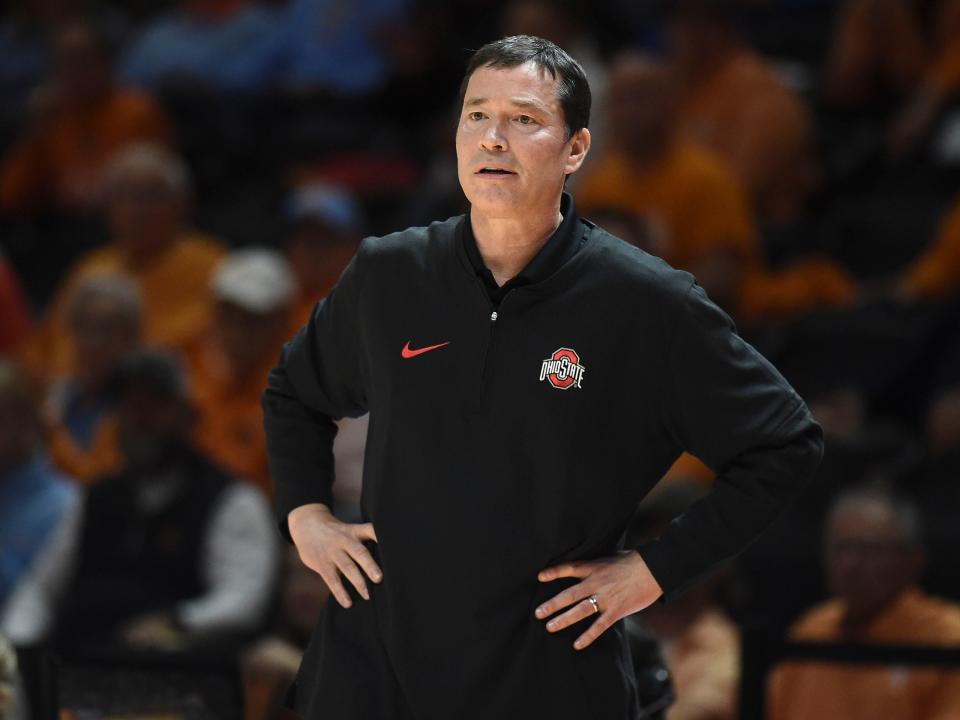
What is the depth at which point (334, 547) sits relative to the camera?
8.48 feet

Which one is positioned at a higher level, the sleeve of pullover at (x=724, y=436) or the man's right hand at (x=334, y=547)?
the sleeve of pullover at (x=724, y=436)

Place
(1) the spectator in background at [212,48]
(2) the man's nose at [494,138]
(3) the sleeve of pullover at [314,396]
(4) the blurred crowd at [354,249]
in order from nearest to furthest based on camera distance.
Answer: (2) the man's nose at [494,138]
(3) the sleeve of pullover at [314,396]
(4) the blurred crowd at [354,249]
(1) the spectator in background at [212,48]

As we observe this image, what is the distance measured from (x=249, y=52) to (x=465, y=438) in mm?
5490

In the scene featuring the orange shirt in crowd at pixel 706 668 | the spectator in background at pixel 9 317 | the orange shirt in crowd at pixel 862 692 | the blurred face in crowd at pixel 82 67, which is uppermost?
the blurred face in crowd at pixel 82 67

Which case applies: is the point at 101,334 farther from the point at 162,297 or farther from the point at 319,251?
the point at 319,251

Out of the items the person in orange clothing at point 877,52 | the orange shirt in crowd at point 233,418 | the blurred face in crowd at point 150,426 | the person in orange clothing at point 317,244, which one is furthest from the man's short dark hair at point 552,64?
the person in orange clothing at point 877,52

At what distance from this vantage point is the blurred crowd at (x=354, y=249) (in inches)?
184

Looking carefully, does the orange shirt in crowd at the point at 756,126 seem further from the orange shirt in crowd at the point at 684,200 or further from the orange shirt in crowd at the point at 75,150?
the orange shirt in crowd at the point at 75,150

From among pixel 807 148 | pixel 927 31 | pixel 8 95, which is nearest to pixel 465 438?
pixel 807 148

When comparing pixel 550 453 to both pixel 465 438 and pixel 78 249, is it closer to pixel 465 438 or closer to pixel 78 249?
pixel 465 438

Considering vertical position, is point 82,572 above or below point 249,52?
below

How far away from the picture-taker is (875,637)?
4.18 meters

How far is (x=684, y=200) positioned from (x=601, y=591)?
3.75m

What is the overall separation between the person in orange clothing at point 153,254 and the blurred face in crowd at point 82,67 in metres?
0.97
